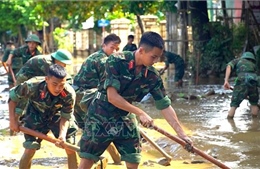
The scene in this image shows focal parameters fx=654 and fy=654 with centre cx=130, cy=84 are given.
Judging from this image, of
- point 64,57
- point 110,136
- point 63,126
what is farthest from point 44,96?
point 64,57

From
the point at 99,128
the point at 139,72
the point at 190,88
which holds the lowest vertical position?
the point at 190,88

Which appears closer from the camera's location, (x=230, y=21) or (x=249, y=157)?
(x=249, y=157)

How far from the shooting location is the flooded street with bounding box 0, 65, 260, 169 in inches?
322

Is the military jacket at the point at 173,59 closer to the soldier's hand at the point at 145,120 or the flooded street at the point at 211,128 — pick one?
the flooded street at the point at 211,128

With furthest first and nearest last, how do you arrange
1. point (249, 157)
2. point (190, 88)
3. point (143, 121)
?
point (190, 88) → point (249, 157) → point (143, 121)

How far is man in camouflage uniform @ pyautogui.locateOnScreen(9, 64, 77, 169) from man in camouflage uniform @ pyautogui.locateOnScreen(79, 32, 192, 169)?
2.56 ft

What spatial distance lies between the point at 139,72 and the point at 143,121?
1.52 feet

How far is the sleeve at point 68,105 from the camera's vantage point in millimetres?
6684

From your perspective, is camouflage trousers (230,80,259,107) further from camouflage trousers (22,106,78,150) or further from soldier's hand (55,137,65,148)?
soldier's hand (55,137,65,148)

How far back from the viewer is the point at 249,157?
8.06 metres

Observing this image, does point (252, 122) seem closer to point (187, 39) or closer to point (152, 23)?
point (187, 39)

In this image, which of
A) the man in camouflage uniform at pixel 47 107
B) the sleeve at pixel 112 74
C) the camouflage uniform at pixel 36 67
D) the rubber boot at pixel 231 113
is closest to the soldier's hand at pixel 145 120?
the sleeve at pixel 112 74

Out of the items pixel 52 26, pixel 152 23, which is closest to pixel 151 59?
pixel 152 23

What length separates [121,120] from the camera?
5801 millimetres
